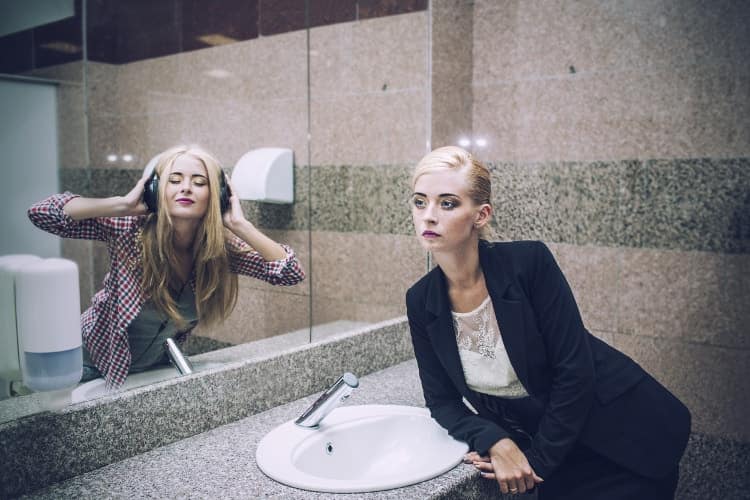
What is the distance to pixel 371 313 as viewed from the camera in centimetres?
203

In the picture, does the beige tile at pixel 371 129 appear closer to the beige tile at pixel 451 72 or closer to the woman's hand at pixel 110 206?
the beige tile at pixel 451 72

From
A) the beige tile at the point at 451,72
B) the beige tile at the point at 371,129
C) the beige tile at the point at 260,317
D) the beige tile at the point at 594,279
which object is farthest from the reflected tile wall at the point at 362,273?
the beige tile at the point at 594,279

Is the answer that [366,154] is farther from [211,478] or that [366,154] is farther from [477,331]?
[211,478]

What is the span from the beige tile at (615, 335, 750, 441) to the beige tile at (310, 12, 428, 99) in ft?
3.80

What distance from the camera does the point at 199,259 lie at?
135 cm

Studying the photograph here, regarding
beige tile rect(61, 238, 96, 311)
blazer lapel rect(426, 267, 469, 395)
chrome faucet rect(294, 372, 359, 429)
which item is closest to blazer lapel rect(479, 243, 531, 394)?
blazer lapel rect(426, 267, 469, 395)

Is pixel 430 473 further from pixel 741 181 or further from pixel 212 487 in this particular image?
pixel 741 181

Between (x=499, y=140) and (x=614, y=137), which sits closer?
(x=614, y=137)

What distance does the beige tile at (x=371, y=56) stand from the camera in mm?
1894

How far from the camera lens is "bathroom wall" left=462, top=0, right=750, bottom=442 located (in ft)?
5.85

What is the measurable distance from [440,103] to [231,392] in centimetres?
123

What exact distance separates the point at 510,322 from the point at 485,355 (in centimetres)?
11

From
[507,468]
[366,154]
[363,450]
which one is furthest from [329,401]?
[366,154]

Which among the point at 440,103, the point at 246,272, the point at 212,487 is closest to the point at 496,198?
the point at 440,103
